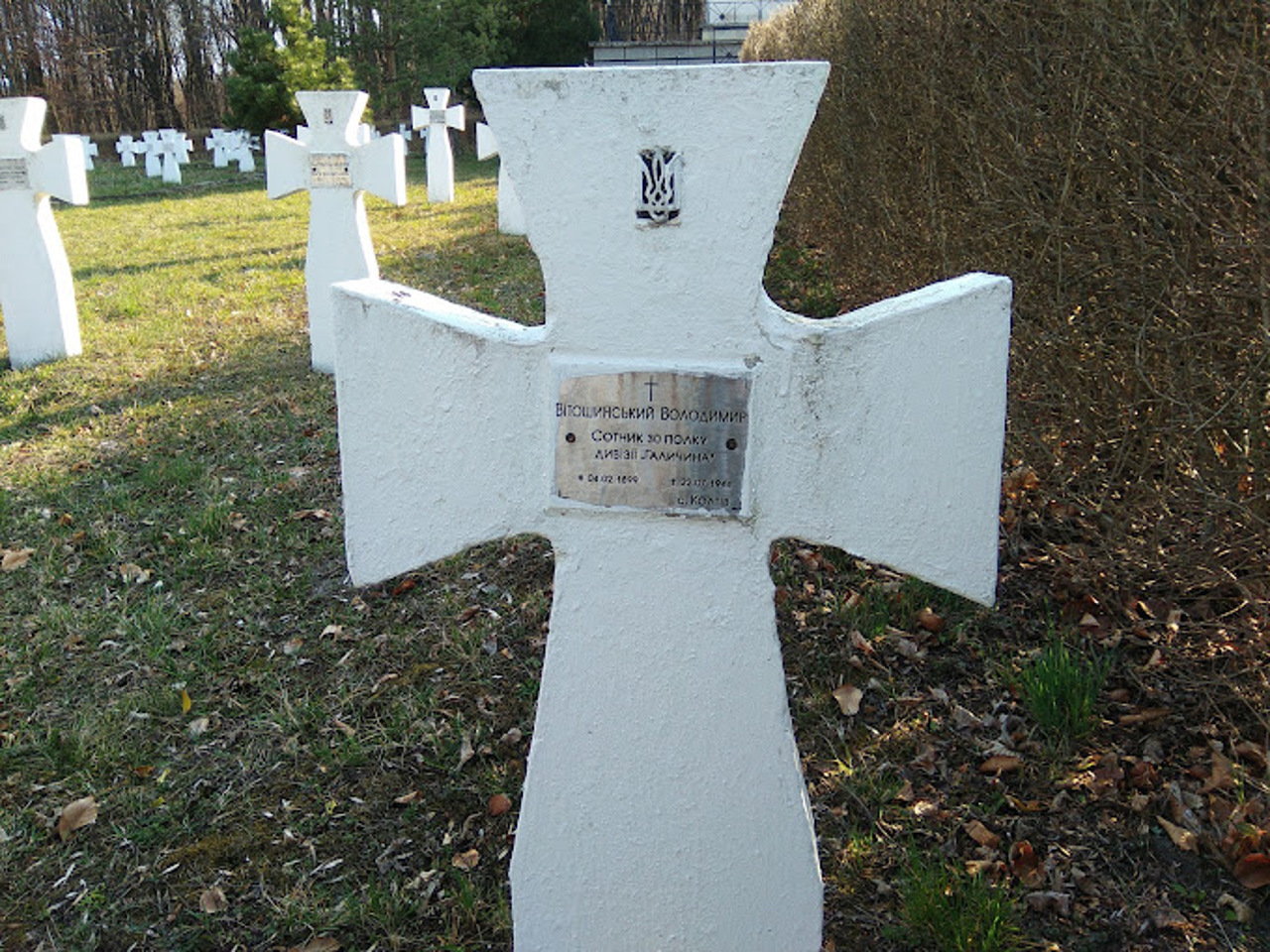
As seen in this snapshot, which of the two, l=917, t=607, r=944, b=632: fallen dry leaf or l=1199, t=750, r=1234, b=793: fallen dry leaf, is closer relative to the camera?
l=1199, t=750, r=1234, b=793: fallen dry leaf

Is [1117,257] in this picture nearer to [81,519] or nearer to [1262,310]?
[1262,310]

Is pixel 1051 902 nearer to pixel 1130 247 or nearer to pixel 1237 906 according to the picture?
pixel 1237 906

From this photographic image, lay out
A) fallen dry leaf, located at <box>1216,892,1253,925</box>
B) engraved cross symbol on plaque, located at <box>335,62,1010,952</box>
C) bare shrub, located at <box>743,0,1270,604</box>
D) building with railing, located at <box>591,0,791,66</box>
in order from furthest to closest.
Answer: building with railing, located at <box>591,0,791,66</box>, bare shrub, located at <box>743,0,1270,604</box>, fallen dry leaf, located at <box>1216,892,1253,925</box>, engraved cross symbol on plaque, located at <box>335,62,1010,952</box>

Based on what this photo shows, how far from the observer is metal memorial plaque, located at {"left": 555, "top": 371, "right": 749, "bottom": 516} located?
185cm

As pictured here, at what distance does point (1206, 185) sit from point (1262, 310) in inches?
13.1

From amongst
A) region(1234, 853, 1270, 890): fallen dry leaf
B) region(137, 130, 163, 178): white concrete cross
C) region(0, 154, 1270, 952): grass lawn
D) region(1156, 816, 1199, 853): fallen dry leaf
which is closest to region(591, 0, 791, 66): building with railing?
region(137, 130, 163, 178): white concrete cross

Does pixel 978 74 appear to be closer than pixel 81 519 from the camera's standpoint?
Yes

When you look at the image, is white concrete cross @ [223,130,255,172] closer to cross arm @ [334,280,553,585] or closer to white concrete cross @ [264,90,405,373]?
white concrete cross @ [264,90,405,373]

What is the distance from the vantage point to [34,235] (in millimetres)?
7617

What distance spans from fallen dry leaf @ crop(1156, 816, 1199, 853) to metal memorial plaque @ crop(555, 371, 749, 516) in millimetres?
1653

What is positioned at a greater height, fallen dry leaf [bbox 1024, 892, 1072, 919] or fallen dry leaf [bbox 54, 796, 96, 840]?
fallen dry leaf [bbox 1024, 892, 1072, 919]

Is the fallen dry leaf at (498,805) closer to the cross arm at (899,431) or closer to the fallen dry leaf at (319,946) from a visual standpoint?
the fallen dry leaf at (319,946)

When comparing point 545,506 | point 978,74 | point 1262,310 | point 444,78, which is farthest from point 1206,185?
point 444,78

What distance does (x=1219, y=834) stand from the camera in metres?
2.63
